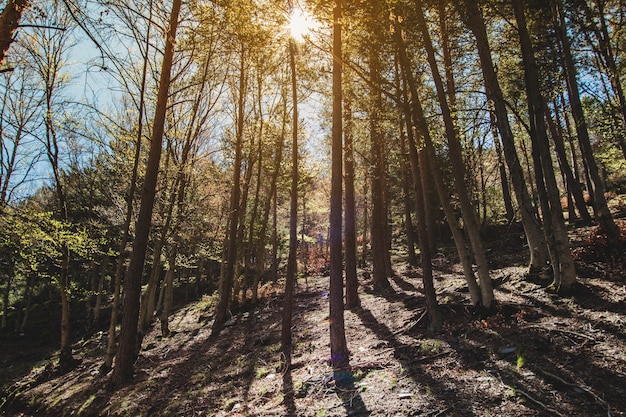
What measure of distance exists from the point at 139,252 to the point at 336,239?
530 centimetres

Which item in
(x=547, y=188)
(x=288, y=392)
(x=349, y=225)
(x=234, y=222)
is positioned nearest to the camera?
(x=288, y=392)

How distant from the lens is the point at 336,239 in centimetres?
714

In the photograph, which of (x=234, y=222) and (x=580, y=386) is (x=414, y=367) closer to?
(x=580, y=386)

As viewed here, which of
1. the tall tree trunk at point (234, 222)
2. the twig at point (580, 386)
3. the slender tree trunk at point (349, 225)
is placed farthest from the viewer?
the tall tree trunk at point (234, 222)

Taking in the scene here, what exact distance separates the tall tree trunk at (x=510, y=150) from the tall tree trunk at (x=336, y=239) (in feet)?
10.2

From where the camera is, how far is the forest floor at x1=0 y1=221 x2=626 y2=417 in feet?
13.4

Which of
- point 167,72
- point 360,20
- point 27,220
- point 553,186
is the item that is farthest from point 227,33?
point 553,186

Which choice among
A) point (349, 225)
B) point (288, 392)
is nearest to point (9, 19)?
point (288, 392)

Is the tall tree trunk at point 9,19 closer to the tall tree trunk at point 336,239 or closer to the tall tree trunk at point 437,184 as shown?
the tall tree trunk at point 336,239

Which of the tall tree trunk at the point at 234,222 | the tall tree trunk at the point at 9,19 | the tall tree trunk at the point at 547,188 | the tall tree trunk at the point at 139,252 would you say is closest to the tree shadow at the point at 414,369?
the tall tree trunk at the point at 547,188

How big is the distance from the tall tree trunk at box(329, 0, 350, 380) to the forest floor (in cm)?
35

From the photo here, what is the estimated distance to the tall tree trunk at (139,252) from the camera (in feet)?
27.4

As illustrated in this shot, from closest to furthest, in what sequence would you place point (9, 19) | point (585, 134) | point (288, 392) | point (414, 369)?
point (9, 19)
point (414, 369)
point (288, 392)
point (585, 134)

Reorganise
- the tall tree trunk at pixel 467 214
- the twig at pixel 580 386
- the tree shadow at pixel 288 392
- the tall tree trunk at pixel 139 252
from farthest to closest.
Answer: the tall tree trunk at pixel 139 252
the tall tree trunk at pixel 467 214
the tree shadow at pixel 288 392
the twig at pixel 580 386
